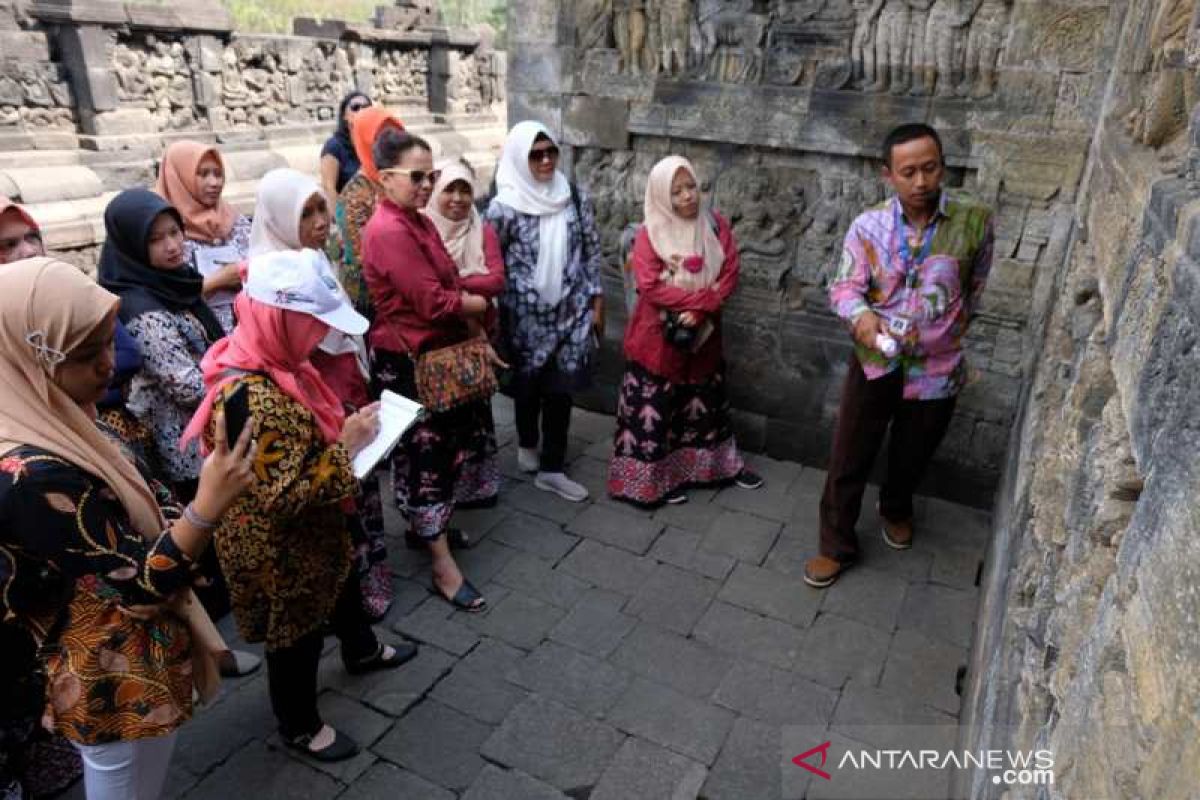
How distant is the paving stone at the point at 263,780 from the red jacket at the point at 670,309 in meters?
2.54

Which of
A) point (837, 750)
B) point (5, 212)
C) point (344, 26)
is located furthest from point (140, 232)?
point (344, 26)

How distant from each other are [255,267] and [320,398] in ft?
1.47

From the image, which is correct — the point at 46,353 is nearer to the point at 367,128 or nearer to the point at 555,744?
the point at 555,744

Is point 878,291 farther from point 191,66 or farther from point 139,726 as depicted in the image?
point 191,66

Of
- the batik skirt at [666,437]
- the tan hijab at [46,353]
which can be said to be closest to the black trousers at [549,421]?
the batik skirt at [666,437]

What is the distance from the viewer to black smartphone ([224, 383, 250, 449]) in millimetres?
2150

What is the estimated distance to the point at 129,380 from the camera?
9.74ft

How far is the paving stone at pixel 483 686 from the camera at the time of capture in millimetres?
3146

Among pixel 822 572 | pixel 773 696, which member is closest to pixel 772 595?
pixel 822 572

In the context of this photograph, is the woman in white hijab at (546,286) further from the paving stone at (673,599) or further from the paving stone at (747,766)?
the paving stone at (747,766)

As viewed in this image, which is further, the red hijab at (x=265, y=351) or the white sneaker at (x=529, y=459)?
the white sneaker at (x=529, y=459)

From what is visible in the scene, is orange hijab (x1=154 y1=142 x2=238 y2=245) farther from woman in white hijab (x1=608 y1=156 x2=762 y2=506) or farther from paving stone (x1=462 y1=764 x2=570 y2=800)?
paving stone (x1=462 y1=764 x2=570 y2=800)

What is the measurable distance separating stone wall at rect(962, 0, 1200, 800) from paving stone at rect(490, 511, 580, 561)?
2176 millimetres

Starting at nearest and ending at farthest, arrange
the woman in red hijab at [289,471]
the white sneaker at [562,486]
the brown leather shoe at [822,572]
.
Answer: the woman in red hijab at [289,471]
the brown leather shoe at [822,572]
the white sneaker at [562,486]
